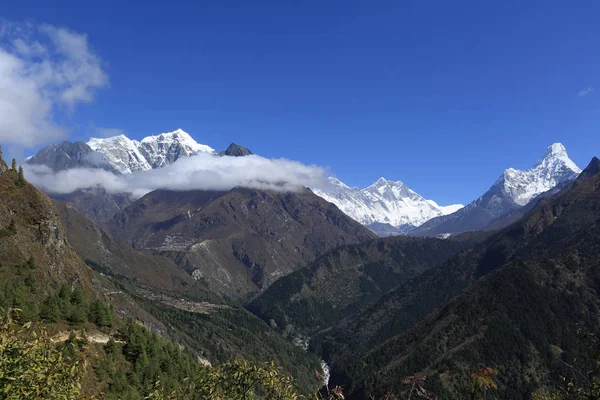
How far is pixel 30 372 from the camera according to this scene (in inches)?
1079

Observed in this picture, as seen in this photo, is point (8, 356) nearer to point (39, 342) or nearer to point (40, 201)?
point (39, 342)

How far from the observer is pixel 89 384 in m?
88.1

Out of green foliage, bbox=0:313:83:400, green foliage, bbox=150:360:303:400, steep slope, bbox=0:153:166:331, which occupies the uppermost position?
steep slope, bbox=0:153:166:331

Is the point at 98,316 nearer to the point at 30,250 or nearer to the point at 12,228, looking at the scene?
the point at 30,250

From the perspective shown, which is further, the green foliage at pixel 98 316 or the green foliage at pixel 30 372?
the green foliage at pixel 98 316

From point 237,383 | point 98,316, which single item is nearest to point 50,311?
point 98,316

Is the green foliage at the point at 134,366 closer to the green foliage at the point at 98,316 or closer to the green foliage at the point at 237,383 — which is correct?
the green foliage at the point at 98,316

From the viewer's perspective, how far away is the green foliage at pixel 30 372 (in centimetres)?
2706

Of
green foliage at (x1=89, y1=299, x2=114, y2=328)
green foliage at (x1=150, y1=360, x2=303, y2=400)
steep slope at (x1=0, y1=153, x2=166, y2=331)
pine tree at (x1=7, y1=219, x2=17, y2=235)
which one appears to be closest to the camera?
green foliage at (x1=150, y1=360, x2=303, y2=400)

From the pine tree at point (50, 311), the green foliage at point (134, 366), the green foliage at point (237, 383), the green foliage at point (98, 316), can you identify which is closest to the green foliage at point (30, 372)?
the green foliage at point (237, 383)

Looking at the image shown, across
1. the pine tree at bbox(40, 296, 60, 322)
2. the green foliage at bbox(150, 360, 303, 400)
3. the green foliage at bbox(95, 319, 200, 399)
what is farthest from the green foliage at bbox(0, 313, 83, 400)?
the pine tree at bbox(40, 296, 60, 322)

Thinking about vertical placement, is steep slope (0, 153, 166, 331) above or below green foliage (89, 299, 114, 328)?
above

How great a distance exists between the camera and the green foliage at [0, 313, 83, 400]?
27.1m

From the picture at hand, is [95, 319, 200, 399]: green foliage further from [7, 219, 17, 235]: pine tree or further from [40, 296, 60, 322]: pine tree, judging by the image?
[7, 219, 17, 235]: pine tree
